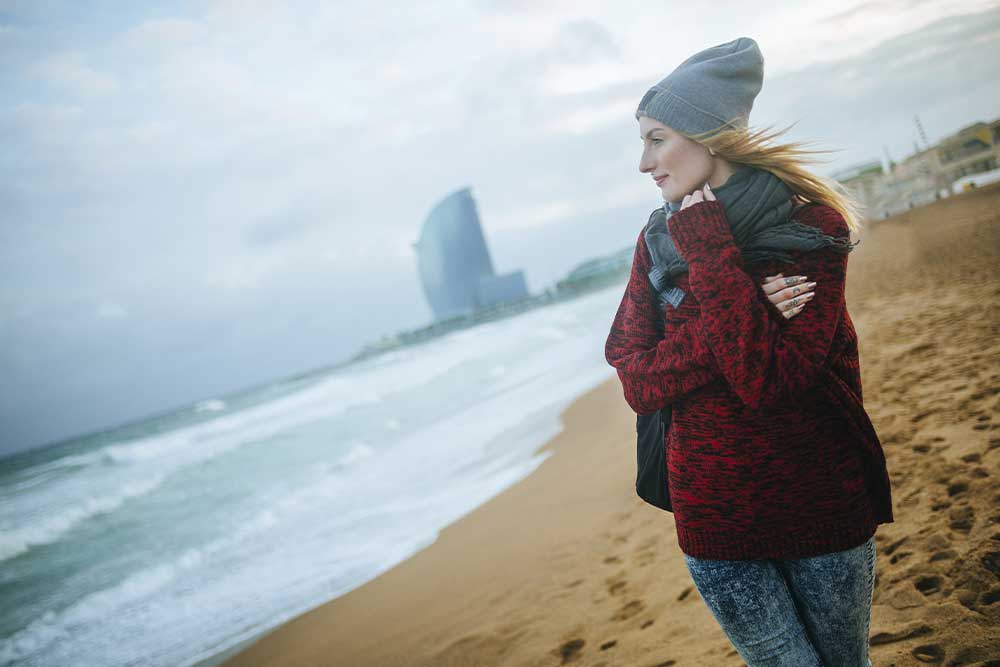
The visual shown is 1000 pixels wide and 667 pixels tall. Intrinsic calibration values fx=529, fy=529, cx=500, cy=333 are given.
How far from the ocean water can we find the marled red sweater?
4277 mm


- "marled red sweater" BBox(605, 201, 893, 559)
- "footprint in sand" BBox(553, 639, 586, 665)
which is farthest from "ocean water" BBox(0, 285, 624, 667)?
"marled red sweater" BBox(605, 201, 893, 559)

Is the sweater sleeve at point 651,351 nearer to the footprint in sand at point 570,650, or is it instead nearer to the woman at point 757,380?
the woman at point 757,380

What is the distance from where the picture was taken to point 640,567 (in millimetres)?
3355

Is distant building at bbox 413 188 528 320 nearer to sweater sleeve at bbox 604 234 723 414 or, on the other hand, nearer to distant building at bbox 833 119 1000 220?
distant building at bbox 833 119 1000 220

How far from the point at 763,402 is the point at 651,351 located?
0.86ft

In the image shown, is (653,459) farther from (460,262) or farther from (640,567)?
(460,262)

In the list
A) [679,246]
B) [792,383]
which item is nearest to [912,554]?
[792,383]

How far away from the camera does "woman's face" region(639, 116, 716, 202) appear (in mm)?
1222

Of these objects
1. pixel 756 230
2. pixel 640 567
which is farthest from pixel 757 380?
pixel 640 567

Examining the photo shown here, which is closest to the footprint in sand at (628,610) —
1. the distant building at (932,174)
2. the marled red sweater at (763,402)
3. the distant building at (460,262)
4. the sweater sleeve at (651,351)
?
the marled red sweater at (763,402)

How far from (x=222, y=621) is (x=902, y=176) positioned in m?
42.5

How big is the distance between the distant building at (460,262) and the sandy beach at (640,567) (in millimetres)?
105430

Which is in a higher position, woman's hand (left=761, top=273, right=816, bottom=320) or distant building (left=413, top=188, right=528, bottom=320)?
distant building (left=413, top=188, right=528, bottom=320)

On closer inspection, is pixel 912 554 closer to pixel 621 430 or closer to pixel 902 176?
pixel 621 430
